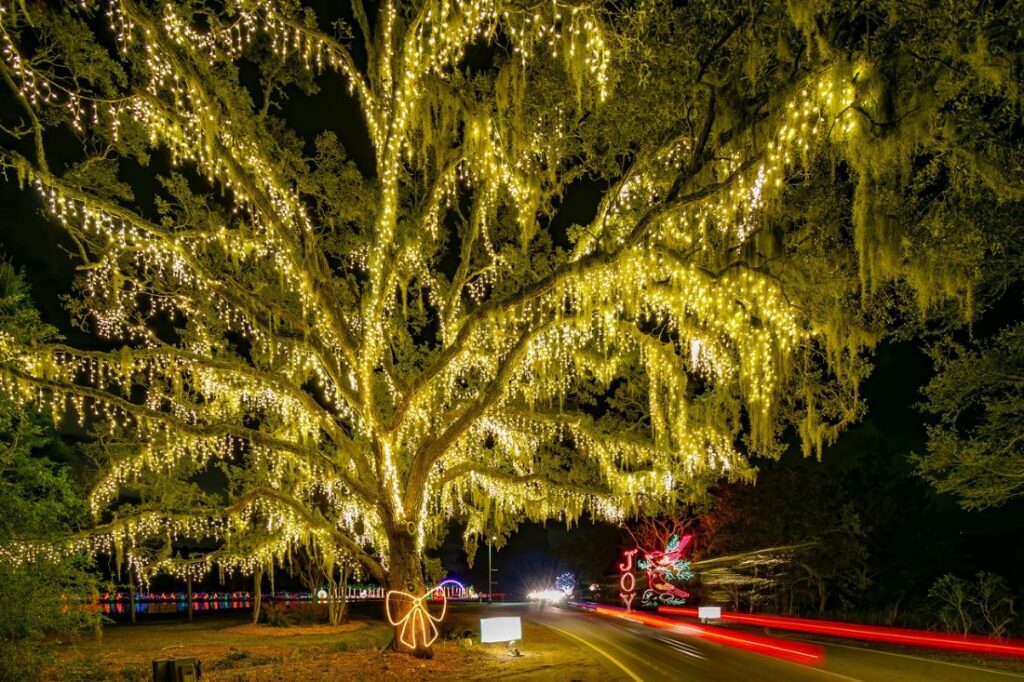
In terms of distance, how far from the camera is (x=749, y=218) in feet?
31.9

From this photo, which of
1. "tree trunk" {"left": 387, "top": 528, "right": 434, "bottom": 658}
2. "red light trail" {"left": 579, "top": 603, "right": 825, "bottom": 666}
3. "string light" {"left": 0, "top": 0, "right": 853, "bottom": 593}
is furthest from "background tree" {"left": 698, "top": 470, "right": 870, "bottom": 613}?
"tree trunk" {"left": 387, "top": 528, "right": 434, "bottom": 658}

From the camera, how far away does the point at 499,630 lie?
14227mm

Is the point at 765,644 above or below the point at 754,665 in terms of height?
below

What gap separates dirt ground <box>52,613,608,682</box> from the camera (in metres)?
10.1

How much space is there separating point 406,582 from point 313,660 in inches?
93.6

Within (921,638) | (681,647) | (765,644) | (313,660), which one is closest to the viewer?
(313,660)

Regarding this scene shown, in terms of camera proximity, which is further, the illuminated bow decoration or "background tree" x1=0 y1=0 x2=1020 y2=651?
the illuminated bow decoration

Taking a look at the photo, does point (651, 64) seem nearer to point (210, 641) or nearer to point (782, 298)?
point (782, 298)

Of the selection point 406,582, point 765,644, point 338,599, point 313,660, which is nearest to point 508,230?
point 406,582

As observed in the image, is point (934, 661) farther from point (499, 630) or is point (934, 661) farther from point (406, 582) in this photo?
point (406, 582)

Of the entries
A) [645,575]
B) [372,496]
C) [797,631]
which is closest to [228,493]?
[372,496]

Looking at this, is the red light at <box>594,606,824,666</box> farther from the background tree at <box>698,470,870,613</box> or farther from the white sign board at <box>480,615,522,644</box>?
the background tree at <box>698,470,870,613</box>

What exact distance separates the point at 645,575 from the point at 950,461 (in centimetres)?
2934

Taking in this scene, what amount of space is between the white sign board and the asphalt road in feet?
5.94
